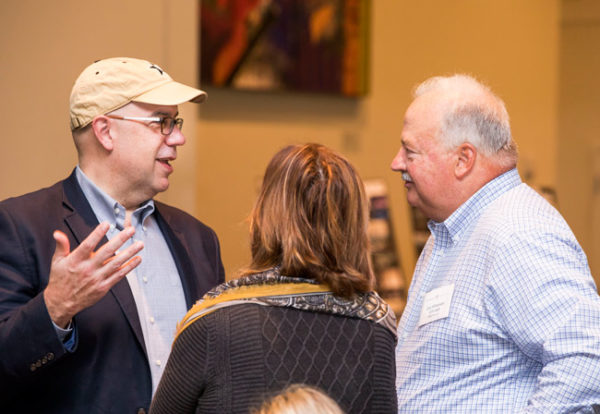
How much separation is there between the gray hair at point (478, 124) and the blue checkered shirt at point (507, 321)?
8 centimetres

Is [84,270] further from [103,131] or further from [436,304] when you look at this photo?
[436,304]

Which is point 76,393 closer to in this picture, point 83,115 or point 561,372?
point 83,115

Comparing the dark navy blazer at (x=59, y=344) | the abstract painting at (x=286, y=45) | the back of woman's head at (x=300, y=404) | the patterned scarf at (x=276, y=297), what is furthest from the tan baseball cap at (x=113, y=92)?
the abstract painting at (x=286, y=45)

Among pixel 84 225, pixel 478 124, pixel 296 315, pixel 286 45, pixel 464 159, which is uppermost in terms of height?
pixel 286 45

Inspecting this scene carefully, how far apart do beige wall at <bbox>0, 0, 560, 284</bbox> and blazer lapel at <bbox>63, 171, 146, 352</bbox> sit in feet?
1.28

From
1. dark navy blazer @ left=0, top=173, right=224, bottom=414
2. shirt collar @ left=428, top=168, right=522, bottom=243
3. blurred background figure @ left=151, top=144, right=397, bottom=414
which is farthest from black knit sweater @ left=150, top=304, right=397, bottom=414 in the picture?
shirt collar @ left=428, top=168, right=522, bottom=243

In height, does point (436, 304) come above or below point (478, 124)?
below

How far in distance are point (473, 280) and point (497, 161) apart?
0.37 metres

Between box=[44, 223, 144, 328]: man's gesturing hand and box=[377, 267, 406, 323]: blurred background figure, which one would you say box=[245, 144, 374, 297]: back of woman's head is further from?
box=[377, 267, 406, 323]: blurred background figure

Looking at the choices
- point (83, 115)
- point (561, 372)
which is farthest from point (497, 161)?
point (83, 115)

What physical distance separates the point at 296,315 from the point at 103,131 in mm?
948

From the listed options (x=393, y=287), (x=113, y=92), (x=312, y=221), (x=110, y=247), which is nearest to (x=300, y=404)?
(x=312, y=221)

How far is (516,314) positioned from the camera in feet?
6.48

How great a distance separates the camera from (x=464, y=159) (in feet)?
7.46
